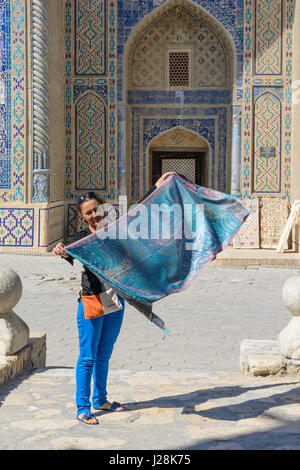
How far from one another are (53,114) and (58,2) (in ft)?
7.93

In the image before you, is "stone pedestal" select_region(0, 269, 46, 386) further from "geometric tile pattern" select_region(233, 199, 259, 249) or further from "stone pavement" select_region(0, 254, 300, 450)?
"geometric tile pattern" select_region(233, 199, 259, 249)

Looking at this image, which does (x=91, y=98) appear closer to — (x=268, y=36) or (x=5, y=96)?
(x=5, y=96)

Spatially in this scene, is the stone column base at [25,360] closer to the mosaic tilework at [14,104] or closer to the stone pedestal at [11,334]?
the stone pedestal at [11,334]

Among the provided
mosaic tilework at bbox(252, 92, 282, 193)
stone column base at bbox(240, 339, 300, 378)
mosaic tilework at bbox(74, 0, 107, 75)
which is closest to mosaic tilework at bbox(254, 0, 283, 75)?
mosaic tilework at bbox(252, 92, 282, 193)

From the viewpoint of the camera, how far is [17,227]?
1276 centimetres

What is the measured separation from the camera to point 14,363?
4770 mm

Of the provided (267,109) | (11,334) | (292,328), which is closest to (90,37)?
(267,109)

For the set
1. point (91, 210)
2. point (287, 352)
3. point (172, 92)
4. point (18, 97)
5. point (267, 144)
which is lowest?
point (287, 352)

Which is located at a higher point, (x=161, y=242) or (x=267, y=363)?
(x=161, y=242)

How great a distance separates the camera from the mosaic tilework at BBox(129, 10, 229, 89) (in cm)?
1462

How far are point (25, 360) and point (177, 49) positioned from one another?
11.1m

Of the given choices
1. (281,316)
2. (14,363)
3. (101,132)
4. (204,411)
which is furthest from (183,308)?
(101,132)

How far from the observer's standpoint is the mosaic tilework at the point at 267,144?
46.0 feet
